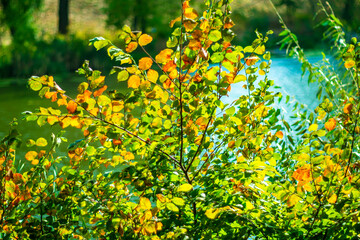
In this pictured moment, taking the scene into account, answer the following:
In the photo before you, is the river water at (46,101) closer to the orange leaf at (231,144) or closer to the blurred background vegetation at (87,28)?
the blurred background vegetation at (87,28)

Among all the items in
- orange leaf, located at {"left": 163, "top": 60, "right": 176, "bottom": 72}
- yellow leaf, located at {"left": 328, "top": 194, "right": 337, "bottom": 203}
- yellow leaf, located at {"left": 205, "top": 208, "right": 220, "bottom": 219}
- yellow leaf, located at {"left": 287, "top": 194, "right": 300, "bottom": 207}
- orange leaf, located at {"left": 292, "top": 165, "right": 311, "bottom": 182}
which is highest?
orange leaf, located at {"left": 163, "top": 60, "right": 176, "bottom": 72}

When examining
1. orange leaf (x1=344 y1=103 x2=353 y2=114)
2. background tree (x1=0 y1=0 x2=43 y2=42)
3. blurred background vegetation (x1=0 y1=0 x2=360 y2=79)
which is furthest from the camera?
background tree (x1=0 y1=0 x2=43 y2=42)

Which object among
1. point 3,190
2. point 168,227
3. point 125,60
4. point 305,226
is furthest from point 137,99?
point 305,226

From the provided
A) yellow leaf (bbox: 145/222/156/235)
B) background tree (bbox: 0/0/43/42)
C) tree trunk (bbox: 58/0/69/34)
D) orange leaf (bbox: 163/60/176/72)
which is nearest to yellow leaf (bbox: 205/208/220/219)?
yellow leaf (bbox: 145/222/156/235)

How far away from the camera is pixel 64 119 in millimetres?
1413

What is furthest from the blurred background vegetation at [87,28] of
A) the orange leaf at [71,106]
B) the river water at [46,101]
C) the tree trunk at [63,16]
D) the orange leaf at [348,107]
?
the orange leaf at [71,106]

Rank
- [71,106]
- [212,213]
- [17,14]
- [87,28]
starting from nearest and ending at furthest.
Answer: [212,213] → [71,106] → [17,14] → [87,28]

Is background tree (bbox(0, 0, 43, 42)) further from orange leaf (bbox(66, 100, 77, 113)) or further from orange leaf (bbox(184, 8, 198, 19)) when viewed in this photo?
orange leaf (bbox(184, 8, 198, 19))

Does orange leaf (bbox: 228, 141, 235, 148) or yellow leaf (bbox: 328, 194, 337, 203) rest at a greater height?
orange leaf (bbox: 228, 141, 235, 148)

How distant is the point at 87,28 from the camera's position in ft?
72.7

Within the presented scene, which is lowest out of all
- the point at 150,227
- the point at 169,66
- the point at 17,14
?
the point at 17,14

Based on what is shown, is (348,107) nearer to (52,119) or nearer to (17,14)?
(52,119)

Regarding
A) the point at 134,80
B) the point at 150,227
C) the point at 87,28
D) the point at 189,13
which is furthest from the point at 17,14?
the point at 150,227

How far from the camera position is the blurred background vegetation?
11.3 meters
